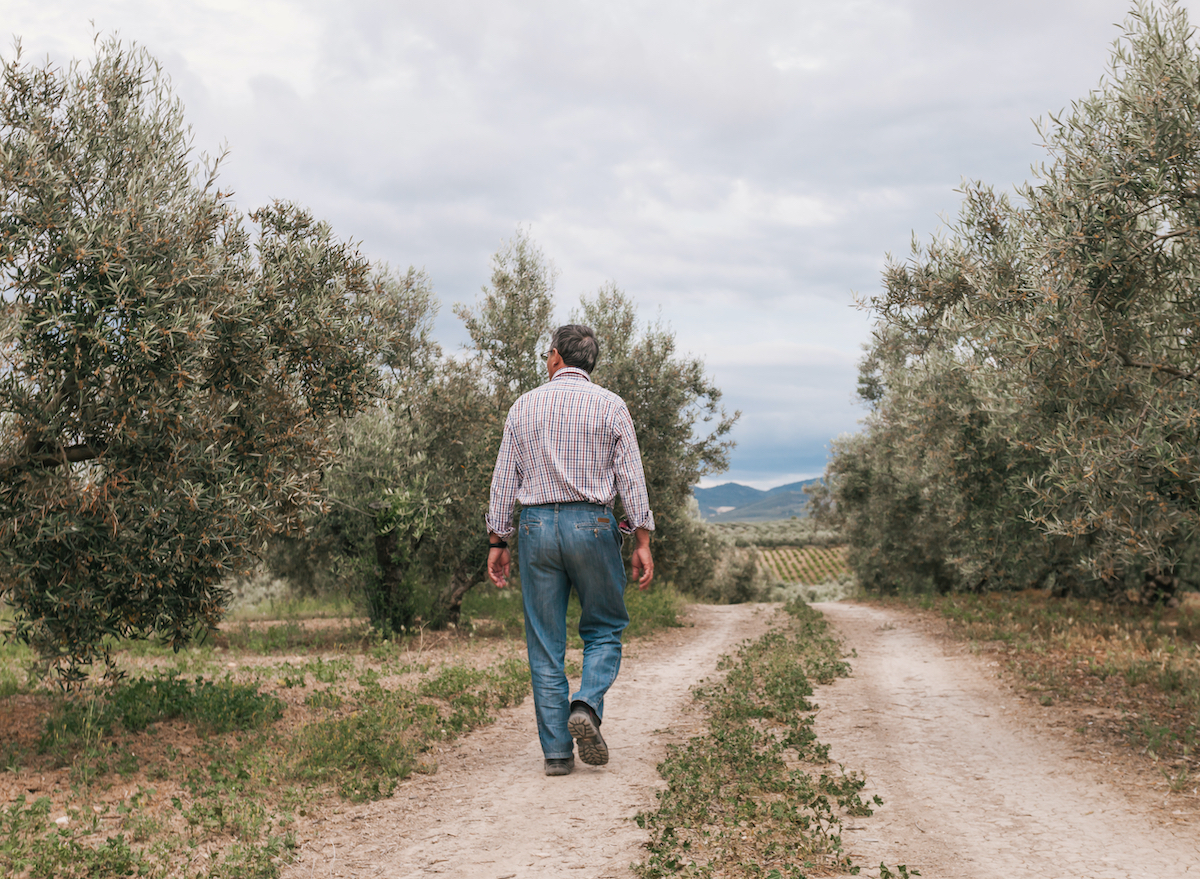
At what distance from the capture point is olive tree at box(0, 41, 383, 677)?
5.97 m

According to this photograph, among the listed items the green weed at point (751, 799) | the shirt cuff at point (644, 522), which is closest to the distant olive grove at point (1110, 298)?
the green weed at point (751, 799)

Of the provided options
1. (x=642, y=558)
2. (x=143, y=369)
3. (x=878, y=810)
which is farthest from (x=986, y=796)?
(x=143, y=369)

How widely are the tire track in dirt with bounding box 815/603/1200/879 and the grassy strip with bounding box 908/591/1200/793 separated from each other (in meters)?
0.58

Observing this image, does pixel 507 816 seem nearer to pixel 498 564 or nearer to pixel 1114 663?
pixel 498 564

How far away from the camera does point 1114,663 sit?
1105cm

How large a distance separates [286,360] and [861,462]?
2668 centimetres

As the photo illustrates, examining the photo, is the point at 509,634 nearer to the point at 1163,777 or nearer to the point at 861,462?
the point at 1163,777

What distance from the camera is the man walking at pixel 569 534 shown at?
546 centimetres

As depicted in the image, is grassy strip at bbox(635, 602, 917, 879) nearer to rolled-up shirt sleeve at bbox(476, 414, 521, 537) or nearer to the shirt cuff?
the shirt cuff

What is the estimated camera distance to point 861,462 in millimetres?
30906

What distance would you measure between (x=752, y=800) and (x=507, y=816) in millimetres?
1470

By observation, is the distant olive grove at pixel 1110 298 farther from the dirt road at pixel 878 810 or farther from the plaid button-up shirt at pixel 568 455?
the plaid button-up shirt at pixel 568 455

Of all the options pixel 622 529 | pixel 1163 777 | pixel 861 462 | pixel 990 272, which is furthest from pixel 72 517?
pixel 861 462

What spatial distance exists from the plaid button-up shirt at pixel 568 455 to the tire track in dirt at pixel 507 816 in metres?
1.72
